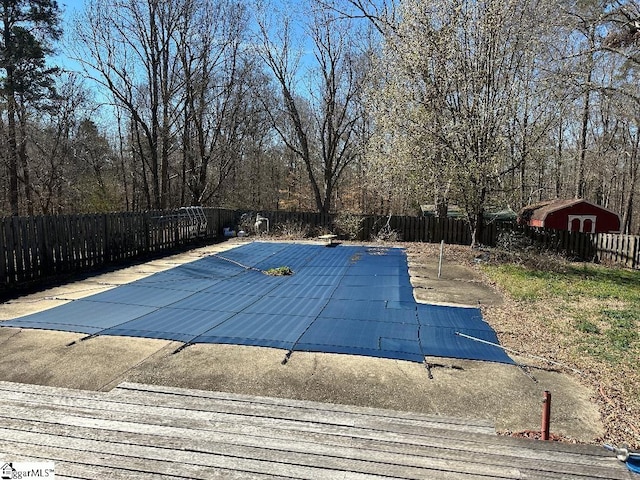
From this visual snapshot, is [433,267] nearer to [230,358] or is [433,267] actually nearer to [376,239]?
→ [376,239]

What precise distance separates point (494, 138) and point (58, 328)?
37.2 feet

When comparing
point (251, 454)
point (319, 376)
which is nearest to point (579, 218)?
point (319, 376)

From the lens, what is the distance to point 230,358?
4473 millimetres

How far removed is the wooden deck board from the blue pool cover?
5.77 ft

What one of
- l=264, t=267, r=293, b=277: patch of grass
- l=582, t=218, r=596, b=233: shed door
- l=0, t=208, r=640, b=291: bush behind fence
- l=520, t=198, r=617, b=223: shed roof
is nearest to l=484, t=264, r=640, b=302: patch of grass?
l=0, t=208, r=640, b=291: bush behind fence

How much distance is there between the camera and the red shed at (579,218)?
52.3 feet

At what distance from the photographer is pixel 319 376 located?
13.3 ft

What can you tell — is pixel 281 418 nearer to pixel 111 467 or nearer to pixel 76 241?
pixel 111 467

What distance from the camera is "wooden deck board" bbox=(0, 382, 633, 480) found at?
2322mm

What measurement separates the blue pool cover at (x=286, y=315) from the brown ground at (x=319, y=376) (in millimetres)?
292

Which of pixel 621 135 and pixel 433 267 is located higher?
pixel 621 135

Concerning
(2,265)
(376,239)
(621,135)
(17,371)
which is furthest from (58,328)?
(621,135)

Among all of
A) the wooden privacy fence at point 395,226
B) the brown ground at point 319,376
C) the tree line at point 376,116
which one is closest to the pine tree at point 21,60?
the tree line at point 376,116

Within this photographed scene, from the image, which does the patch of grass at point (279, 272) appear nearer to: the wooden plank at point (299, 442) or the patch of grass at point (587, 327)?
the patch of grass at point (587, 327)
